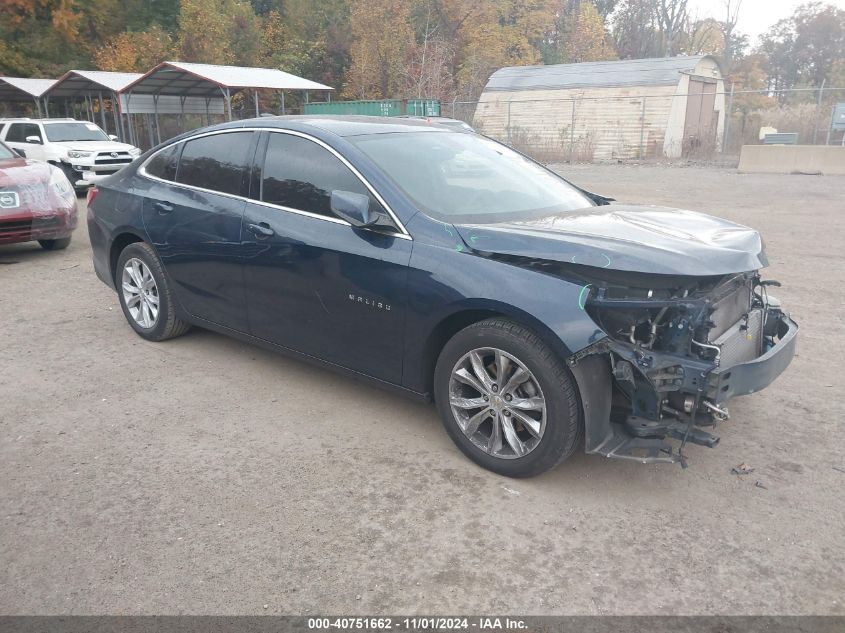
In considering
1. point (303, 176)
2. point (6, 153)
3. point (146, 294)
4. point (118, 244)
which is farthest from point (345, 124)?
point (6, 153)

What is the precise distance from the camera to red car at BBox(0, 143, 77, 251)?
8.23 metres

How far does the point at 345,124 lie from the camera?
4449 mm

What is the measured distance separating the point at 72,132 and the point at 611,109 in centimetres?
2102

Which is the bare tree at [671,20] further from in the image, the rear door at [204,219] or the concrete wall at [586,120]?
the rear door at [204,219]

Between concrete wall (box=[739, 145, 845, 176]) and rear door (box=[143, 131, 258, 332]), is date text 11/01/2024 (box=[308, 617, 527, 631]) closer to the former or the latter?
rear door (box=[143, 131, 258, 332])

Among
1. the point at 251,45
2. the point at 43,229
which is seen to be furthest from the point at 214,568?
the point at 251,45

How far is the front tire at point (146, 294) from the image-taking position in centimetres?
525

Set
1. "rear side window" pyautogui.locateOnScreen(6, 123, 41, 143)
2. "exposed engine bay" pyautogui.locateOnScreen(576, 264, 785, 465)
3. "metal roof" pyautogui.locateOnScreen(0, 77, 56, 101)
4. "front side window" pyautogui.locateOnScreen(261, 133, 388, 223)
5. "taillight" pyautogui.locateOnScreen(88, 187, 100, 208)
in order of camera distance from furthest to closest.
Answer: "metal roof" pyautogui.locateOnScreen(0, 77, 56, 101), "rear side window" pyautogui.locateOnScreen(6, 123, 41, 143), "taillight" pyautogui.locateOnScreen(88, 187, 100, 208), "front side window" pyautogui.locateOnScreen(261, 133, 388, 223), "exposed engine bay" pyautogui.locateOnScreen(576, 264, 785, 465)

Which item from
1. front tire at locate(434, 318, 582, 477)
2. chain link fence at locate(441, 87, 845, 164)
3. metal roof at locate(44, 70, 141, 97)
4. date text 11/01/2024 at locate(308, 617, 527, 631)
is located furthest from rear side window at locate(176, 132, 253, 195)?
chain link fence at locate(441, 87, 845, 164)

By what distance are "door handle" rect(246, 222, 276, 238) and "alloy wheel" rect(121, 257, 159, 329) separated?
1.31m

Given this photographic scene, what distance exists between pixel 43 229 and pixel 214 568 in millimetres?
7198

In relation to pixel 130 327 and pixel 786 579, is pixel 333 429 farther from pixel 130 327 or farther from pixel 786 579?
pixel 130 327

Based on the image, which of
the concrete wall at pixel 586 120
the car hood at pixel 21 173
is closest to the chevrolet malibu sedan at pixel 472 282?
the car hood at pixel 21 173

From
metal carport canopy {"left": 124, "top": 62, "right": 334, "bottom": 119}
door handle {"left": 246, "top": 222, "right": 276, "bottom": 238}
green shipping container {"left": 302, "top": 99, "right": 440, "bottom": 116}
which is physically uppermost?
metal carport canopy {"left": 124, "top": 62, "right": 334, "bottom": 119}
